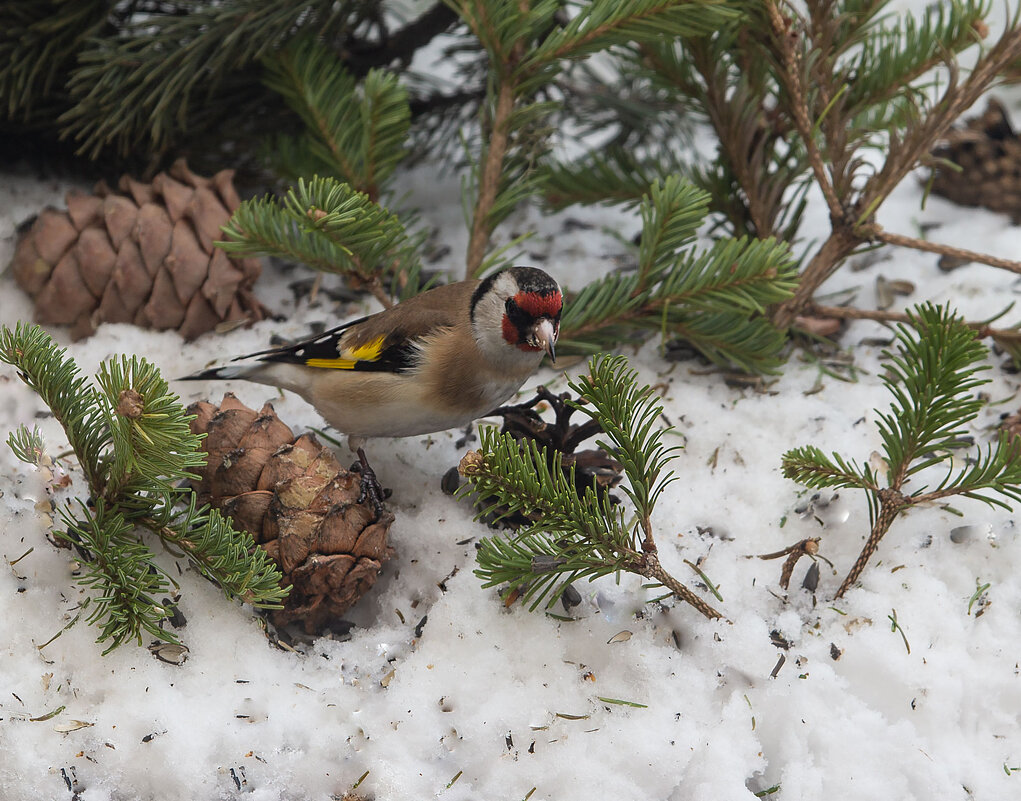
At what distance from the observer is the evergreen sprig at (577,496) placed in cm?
154

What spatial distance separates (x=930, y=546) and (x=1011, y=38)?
4.25ft

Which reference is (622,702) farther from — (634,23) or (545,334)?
(634,23)

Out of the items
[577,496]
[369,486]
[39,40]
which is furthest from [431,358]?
[39,40]

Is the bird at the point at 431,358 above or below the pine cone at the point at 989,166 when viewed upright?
below

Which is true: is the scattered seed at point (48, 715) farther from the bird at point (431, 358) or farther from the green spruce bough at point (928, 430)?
the green spruce bough at point (928, 430)

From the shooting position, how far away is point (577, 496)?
65.3 inches

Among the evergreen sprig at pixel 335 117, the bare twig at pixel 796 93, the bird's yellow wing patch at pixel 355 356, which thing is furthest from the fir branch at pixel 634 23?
the bird's yellow wing patch at pixel 355 356

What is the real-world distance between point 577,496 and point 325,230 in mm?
787

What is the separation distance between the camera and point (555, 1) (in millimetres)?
2203

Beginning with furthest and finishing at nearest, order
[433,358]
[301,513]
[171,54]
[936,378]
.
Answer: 1. [171,54]
2. [433,358]
3. [301,513]
4. [936,378]

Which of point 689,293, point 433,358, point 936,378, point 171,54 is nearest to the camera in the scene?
point 936,378

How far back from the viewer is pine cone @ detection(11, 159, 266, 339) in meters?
2.55

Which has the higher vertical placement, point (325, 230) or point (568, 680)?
point (325, 230)

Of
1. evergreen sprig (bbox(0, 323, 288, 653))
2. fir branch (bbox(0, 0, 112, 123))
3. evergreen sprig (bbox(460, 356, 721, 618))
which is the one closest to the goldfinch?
evergreen sprig (bbox(460, 356, 721, 618))
